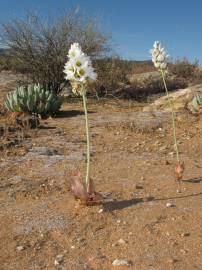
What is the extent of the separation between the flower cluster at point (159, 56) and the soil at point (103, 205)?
1.21 m

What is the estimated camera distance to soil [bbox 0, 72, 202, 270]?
3.72m

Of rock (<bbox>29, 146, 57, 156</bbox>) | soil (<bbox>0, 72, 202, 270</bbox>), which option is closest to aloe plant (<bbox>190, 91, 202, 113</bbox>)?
soil (<bbox>0, 72, 202, 270</bbox>)

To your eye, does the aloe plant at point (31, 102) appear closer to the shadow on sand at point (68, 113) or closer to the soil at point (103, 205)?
the shadow on sand at point (68, 113)

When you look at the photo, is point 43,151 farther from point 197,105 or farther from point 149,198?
point 197,105

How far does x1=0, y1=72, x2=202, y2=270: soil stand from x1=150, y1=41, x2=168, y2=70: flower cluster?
47.8 inches

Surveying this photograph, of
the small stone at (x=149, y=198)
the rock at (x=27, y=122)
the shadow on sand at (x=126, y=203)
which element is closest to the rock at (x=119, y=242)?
the shadow on sand at (x=126, y=203)

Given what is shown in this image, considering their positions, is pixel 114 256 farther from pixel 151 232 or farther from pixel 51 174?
pixel 51 174

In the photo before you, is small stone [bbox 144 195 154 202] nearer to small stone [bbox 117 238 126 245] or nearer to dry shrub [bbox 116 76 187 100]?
small stone [bbox 117 238 126 245]

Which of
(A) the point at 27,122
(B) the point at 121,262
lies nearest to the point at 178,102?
(A) the point at 27,122

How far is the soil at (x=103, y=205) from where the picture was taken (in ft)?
12.2

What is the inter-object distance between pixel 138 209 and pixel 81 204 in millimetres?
512

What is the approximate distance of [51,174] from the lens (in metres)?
5.75

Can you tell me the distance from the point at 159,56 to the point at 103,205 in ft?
5.15

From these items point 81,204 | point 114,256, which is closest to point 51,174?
point 81,204
